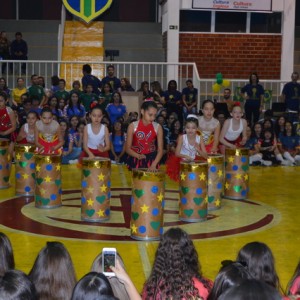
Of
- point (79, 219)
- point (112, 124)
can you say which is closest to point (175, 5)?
A: point (112, 124)

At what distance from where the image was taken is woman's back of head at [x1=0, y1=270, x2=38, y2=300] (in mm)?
3146

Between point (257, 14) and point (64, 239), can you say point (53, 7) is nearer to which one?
point (257, 14)

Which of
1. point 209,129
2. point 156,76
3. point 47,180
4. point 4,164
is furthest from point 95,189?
point 156,76

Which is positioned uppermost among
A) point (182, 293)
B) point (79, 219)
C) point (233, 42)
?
point (233, 42)

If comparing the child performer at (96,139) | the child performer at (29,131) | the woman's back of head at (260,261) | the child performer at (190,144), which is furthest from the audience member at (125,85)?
the woman's back of head at (260,261)

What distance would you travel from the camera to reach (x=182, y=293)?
15.1 feet

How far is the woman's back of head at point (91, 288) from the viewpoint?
3361 millimetres

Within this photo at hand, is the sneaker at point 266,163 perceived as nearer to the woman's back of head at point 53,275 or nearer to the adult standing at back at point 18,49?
the adult standing at back at point 18,49

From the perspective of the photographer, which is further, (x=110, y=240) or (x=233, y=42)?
(x=233, y=42)

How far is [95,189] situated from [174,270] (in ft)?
17.3

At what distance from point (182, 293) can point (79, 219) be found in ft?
18.5

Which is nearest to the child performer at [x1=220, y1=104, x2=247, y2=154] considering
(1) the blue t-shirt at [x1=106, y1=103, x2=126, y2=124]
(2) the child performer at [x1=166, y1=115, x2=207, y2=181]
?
(2) the child performer at [x1=166, y1=115, x2=207, y2=181]

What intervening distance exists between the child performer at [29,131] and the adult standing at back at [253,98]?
22.3ft

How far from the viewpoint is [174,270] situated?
4.66 m
